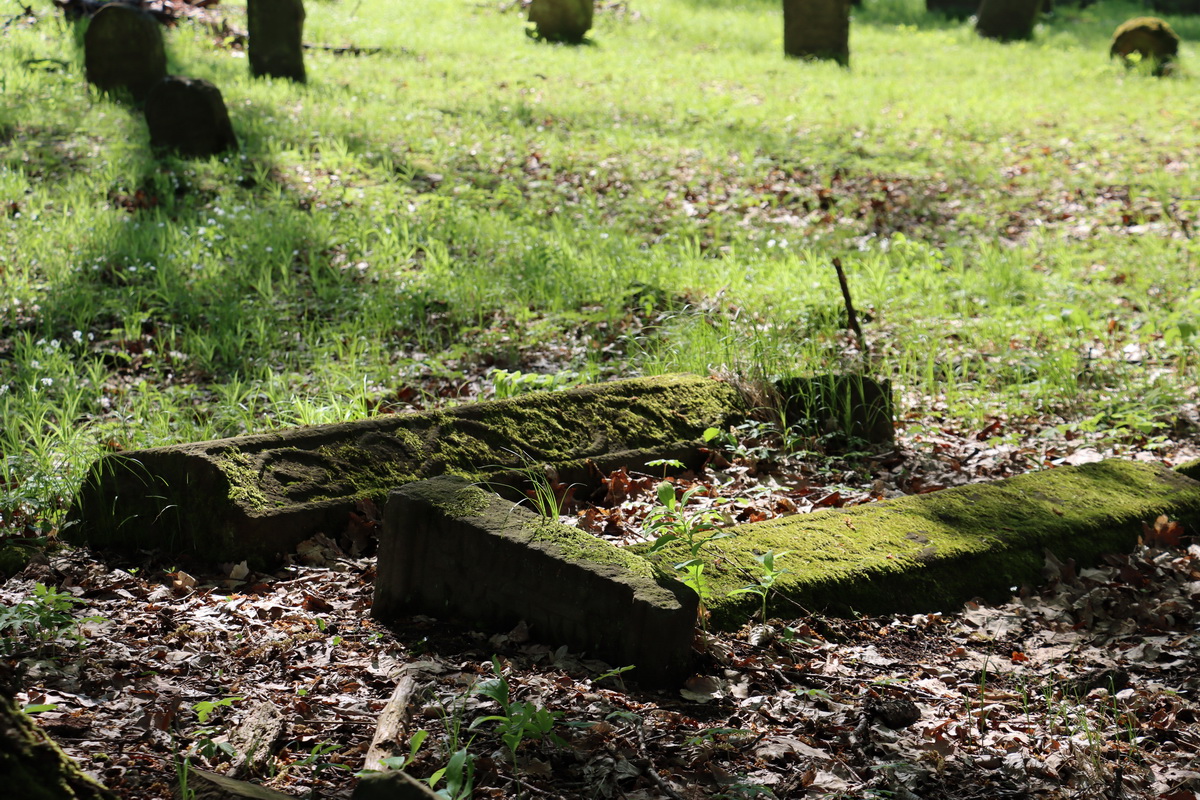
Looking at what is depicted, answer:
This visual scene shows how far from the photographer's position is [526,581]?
3055 millimetres

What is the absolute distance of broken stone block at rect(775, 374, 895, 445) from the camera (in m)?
4.98

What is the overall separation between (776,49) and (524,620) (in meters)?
16.1

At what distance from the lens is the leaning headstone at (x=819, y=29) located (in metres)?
15.9

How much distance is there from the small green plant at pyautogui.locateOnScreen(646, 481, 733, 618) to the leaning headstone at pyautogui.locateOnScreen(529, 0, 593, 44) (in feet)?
48.2

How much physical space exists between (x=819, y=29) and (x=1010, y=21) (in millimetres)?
5921

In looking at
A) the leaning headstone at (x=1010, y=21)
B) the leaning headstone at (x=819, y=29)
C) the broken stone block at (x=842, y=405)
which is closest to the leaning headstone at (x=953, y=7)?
the leaning headstone at (x=1010, y=21)

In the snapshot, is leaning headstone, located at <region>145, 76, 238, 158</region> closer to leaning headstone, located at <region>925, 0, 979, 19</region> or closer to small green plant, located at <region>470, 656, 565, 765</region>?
small green plant, located at <region>470, 656, 565, 765</region>

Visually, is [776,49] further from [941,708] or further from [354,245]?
[941,708]

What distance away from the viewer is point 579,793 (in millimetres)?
2299

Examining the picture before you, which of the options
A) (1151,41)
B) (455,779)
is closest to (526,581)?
(455,779)

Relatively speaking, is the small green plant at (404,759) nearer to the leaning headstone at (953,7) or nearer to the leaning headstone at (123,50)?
the leaning headstone at (123,50)

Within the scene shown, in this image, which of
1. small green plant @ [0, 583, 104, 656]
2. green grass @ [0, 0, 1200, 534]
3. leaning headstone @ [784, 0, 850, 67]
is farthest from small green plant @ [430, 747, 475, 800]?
leaning headstone @ [784, 0, 850, 67]

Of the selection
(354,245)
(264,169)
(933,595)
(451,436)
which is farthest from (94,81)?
(933,595)

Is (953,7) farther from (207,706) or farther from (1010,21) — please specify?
(207,706)
